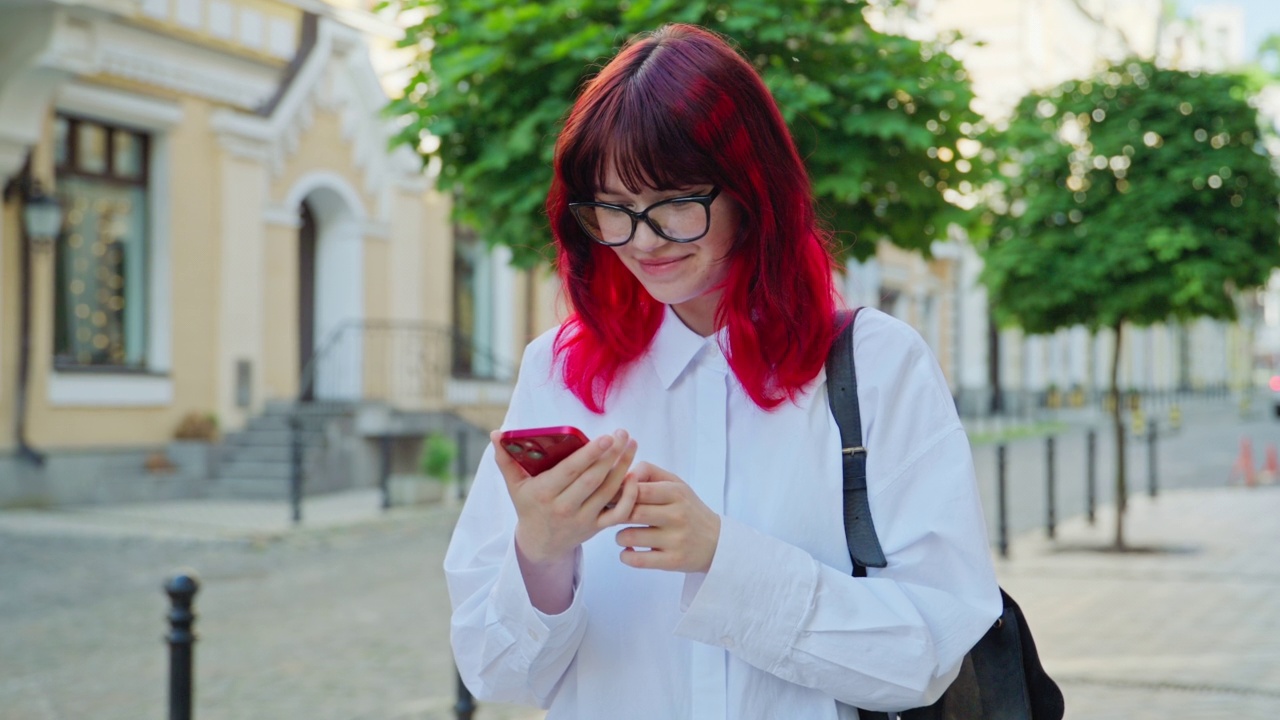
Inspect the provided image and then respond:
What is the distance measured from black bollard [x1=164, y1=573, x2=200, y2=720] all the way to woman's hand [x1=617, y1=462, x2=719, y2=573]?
119 inches

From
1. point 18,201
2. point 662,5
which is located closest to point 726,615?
point 662,5

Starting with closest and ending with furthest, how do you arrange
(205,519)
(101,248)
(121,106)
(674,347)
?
1. (674,347)
2. (205,519)
3. (121,106)
4. (101,248)

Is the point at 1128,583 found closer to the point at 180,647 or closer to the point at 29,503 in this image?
the point at 180,647

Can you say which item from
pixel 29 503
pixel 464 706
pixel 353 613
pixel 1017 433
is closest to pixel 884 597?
pixel 464 706

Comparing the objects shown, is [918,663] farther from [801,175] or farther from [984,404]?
[984,404]

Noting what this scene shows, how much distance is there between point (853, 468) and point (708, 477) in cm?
19

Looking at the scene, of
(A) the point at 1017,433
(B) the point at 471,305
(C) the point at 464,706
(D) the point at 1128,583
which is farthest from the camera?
(A) the point at 1017,433

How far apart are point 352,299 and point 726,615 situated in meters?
16.9

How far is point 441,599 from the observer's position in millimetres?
9219

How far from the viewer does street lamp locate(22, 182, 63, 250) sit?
1336 cm

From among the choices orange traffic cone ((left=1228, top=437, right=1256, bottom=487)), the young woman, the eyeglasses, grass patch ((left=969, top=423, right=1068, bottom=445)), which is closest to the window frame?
the young woman

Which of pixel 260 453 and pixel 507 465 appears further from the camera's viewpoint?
pixel 260 453

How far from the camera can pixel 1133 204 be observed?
411 inches

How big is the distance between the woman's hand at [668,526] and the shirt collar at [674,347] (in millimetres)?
277
